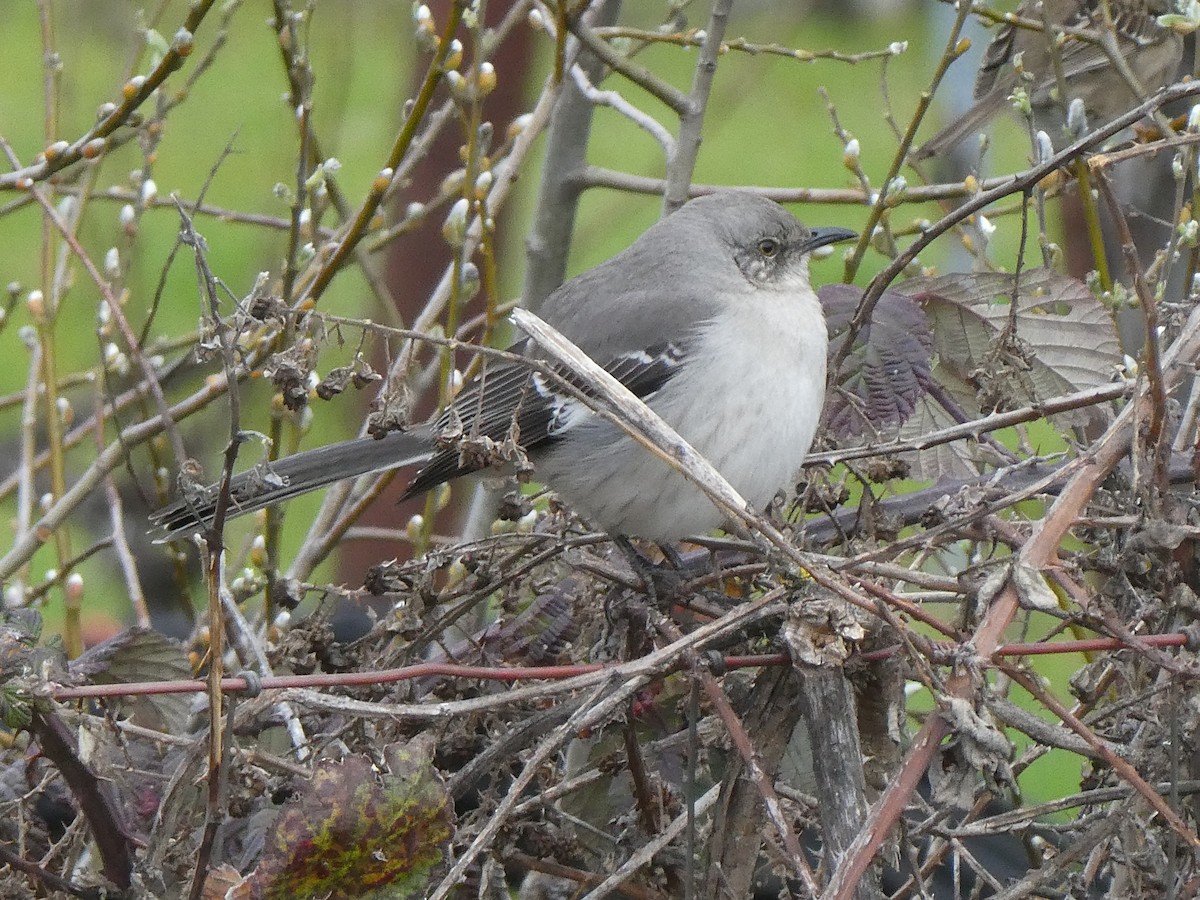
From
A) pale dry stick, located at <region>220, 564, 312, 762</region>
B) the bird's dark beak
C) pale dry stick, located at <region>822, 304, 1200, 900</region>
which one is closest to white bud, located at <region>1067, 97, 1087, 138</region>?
the bird's dark beak

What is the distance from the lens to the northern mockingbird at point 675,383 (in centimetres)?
303

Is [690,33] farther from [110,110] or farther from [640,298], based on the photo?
[110,110]

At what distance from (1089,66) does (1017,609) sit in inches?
100

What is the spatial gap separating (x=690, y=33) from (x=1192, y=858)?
7.12ft

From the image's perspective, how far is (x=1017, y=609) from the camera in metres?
1.68

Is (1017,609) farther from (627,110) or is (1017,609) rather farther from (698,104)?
(627,110)

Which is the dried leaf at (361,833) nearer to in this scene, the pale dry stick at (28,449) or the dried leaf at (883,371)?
the dried leaf at (883,371)

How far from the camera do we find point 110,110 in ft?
10.7

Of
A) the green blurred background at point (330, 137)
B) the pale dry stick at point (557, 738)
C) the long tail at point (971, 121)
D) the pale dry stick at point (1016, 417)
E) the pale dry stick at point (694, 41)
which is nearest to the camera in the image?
the pale dry stick at point (557, 738)

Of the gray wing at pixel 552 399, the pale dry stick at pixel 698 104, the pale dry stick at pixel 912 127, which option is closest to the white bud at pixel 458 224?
the gray wing at pixel 552 399

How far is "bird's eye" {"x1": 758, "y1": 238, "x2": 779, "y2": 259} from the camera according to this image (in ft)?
11.6

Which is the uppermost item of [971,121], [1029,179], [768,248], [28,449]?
[1029,179]

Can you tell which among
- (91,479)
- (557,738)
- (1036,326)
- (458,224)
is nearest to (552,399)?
(458,224)

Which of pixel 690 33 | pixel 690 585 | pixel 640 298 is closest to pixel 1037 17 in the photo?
pixel 690 33
